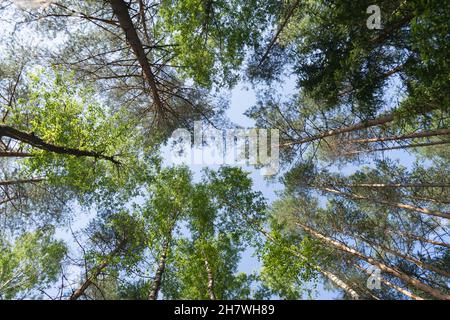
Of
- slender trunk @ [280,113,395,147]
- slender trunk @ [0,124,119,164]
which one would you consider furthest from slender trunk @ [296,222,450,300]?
slender trunk @ [0,124,119,164]

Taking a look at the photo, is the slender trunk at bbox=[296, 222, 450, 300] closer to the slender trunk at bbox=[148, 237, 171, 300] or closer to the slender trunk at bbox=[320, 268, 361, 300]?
the slender trunk at bbox=[320, 268, 361, 300]

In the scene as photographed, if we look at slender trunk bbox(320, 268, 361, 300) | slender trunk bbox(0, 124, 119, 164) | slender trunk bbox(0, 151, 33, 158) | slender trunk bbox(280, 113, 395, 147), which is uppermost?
slender trunk bbox(280, 113, 395, 147)

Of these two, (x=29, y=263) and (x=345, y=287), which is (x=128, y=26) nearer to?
(x=345, y=287)

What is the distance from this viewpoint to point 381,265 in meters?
8.69

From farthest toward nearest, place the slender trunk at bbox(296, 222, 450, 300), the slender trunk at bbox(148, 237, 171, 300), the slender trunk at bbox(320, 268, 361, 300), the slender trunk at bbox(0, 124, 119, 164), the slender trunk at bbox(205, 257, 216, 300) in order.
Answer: the slender trunk at bbox(296, 222, 450, 300) < the slender trunk at bbox(205, 257, 216, 300) < the slender trunk at bbox(320, 268, 361, 300) < the slender trunk at bbox(148, 237, 171, 300) < the slender trunk at bbox(0, 124, 119, 164)

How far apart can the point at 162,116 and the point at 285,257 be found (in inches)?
268

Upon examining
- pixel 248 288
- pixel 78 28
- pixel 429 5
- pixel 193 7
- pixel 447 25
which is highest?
pixel 78 28

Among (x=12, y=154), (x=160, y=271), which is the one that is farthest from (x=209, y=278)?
(x=12, y=154)

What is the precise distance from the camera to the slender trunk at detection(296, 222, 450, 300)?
23.2 ft

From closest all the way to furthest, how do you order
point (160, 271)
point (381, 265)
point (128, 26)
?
point (128, 26)
point (160, 271)
point (381, 265)

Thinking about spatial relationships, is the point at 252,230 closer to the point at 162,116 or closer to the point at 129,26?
the point at 162,116

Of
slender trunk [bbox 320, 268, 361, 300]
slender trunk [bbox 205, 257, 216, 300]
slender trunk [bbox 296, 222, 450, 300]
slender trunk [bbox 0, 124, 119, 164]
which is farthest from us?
slender trunk [bbox 296, 222, 450, 300]

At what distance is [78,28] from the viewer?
837cm

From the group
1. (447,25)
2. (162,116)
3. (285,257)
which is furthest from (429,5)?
(162,116)
